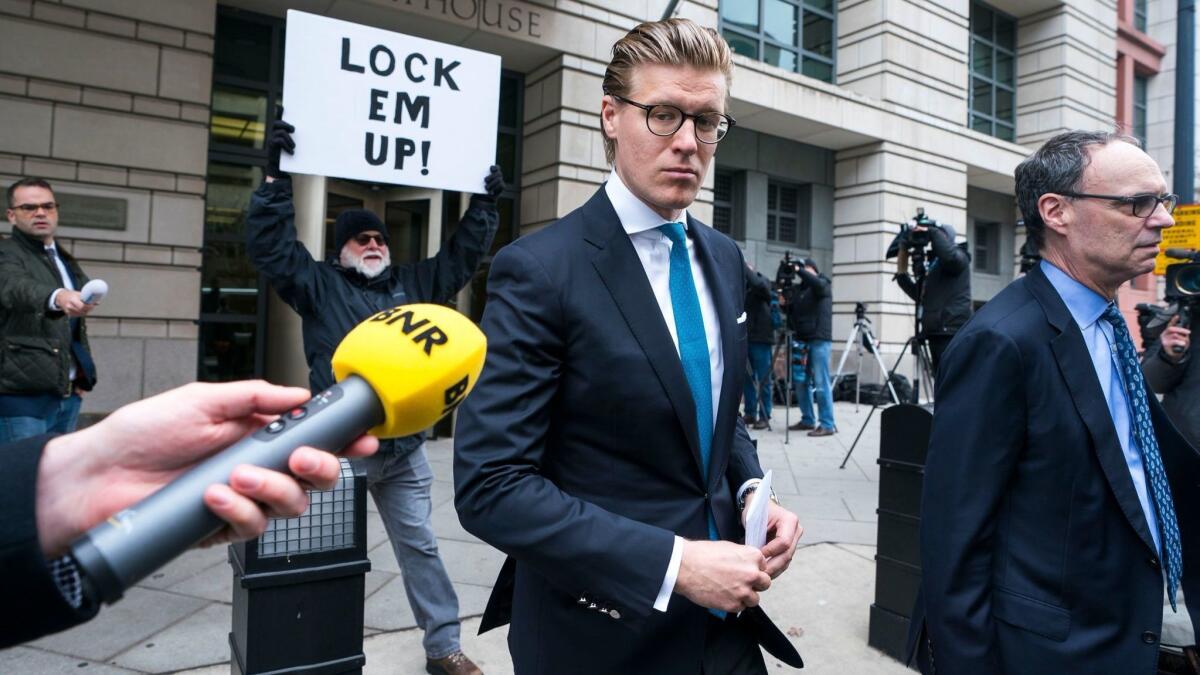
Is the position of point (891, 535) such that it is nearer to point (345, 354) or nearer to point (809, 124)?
point (345, 354)

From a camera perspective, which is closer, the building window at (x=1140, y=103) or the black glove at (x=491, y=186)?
the black glove at (x=491, y=186)

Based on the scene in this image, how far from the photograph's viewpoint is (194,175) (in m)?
8.05

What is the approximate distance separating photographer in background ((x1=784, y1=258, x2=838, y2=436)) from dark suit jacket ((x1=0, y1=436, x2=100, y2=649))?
32.3 ft

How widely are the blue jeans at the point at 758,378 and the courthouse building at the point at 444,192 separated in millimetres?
2399

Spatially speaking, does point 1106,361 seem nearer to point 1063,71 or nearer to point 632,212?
point 632,212

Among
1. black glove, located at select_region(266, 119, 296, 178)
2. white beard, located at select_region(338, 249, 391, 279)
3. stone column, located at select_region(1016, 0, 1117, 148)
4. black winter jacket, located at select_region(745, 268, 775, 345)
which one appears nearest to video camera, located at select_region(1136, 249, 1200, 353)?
white beard, located at select_region(338, 249, 391, 279)

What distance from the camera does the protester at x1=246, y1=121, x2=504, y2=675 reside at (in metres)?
3.49

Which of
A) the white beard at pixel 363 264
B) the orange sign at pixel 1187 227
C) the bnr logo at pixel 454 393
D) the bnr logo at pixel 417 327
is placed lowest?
the bnr logo at pixel 454 393

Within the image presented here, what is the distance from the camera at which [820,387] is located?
34.2 ft

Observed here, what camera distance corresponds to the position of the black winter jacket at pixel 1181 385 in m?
3.78

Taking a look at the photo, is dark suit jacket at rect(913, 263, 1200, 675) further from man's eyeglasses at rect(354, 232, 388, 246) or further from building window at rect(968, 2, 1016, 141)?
building window at rect(968, 2, 1016, 141)

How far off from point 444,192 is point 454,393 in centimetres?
933

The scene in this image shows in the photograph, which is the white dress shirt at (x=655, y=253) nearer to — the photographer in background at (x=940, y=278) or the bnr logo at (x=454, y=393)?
the bnr logo at (x=454, y=393)

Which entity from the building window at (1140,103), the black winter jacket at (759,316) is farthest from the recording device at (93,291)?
the building window at (1140,103)
